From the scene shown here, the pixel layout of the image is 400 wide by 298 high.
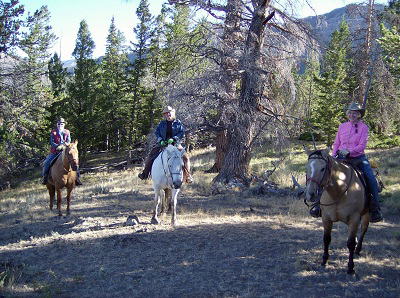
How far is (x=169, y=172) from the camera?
827 cm

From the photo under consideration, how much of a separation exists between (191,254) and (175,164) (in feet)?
6.81

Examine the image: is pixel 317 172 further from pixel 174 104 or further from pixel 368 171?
pixel 174 104

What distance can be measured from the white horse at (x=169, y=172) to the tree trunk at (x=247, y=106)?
4.78m

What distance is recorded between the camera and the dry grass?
5500 mm

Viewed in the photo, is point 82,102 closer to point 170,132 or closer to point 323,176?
point 170,132

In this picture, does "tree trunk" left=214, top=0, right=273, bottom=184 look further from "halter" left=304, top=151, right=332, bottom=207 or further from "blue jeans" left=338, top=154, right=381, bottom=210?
"halter" left=304, top=151, right=332, bottom=207

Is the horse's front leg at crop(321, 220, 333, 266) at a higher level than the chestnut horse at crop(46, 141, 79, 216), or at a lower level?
lower

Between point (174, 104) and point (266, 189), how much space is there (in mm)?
4783

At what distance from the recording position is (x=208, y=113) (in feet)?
45.4

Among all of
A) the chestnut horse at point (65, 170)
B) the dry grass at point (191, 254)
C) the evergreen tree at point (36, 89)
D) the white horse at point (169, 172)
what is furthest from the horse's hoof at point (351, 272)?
the evergreen tree at point (36, 89)

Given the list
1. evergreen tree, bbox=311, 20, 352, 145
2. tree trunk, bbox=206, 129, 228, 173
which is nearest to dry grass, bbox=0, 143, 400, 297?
tree trunk, bbox=206, 129, 228, 173

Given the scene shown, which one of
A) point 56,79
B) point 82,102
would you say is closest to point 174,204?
point 82,102

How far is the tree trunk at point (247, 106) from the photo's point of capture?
12.5 meters

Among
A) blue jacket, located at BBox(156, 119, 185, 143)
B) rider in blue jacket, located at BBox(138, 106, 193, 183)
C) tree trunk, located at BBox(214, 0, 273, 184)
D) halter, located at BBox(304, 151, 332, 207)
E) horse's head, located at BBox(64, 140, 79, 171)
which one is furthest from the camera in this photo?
tree trunk, located at BBox(214, 0, 273, 184)
